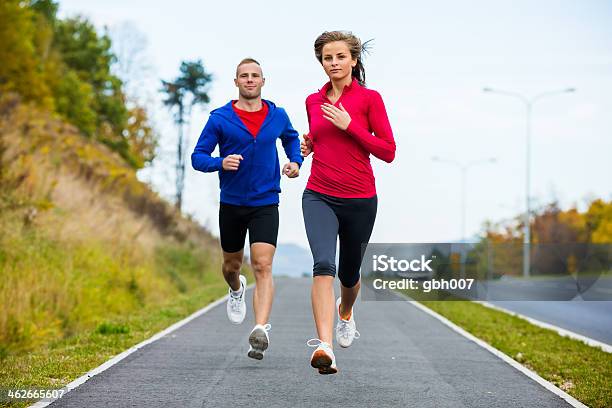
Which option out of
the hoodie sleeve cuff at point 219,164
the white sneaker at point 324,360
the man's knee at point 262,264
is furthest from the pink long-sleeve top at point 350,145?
the white sneaker at point 324,360

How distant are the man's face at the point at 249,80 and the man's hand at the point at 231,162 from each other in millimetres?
463

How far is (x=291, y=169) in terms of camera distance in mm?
7039

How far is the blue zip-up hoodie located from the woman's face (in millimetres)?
603

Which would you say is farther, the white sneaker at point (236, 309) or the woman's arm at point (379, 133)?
the white sneaker at point (236, 309)

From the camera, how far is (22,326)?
13.9m

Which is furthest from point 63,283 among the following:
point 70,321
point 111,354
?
point 111,354

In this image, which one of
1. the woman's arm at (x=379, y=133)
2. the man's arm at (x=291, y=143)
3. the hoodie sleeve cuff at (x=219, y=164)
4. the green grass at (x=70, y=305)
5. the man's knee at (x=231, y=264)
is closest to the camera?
the woman's arm at (x=379, y=133)

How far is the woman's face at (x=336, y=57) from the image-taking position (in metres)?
6.65

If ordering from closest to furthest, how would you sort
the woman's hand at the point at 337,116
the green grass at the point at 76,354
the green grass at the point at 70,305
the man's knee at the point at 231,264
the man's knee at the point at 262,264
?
the woman's hand at the point at 337,116, the man's knee at the point at 262,264, the man's knee at the point at 231,264, the green grass at the point at 76,354, the green grass at the point at 70,305

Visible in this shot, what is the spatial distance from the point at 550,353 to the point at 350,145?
7.12m

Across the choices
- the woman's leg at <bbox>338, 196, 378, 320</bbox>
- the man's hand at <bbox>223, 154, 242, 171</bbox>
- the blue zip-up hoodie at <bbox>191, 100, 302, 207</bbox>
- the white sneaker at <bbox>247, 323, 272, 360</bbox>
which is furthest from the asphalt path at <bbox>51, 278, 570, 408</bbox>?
the man's hand at <bbox>223, 154, 242, 171</bbox>

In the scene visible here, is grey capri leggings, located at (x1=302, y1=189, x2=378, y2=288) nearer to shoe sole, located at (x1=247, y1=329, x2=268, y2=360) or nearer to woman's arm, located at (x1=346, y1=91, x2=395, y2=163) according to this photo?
woman's arm, located at (x1=346, y1=91, x2=395, y2=163)

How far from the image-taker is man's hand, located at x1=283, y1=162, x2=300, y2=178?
704 centimetres

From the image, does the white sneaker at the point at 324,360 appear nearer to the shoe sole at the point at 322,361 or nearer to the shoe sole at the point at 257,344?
the shoe sole at the point at 322,361
